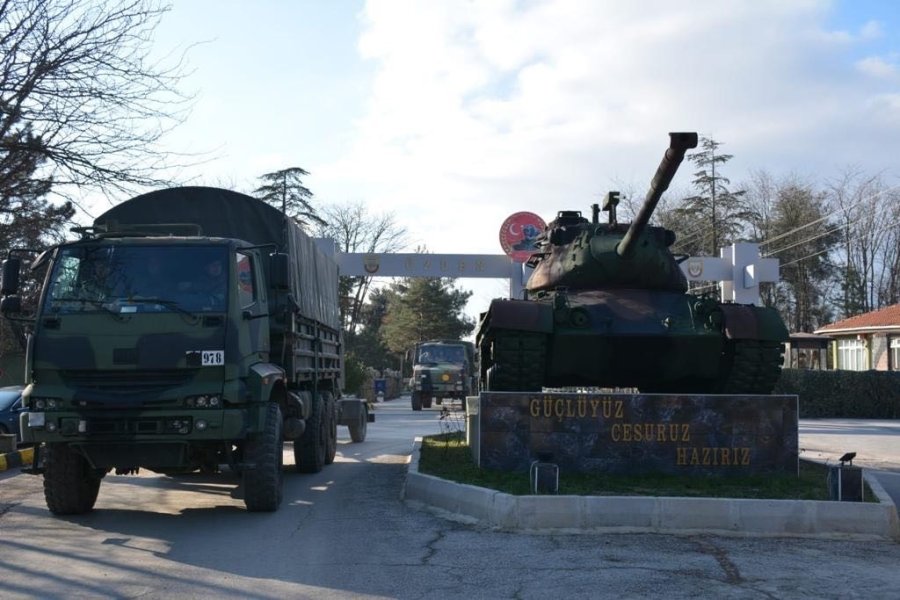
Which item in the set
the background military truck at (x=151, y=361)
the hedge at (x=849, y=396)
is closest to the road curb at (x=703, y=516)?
the background military truck at (x=151, y=361)

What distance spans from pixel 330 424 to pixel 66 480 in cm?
540

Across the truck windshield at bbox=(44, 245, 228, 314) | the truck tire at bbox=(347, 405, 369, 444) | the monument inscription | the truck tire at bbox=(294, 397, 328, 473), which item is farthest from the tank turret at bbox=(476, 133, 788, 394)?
the truck tire at bbox=(347, 405, 369, 444)

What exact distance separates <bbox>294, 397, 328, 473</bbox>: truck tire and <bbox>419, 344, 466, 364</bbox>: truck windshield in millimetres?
20732

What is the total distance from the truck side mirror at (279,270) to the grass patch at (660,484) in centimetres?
273

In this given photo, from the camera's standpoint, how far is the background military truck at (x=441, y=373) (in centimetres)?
3397

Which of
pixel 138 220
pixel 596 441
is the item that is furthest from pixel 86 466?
pixel 596 441

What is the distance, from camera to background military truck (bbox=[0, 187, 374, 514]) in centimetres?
903

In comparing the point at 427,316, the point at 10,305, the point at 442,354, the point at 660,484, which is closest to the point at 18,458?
the point at 10,305

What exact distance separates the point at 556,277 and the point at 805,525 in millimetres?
5406

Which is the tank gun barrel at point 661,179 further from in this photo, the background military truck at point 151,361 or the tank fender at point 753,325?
the background military truck at point 151,361

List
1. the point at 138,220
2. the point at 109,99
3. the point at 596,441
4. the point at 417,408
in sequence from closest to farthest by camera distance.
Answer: the point at 596,441 < the point at 138,220 < the point at 109,99 < the point at 417,408

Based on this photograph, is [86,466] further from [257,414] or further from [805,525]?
[805,525]

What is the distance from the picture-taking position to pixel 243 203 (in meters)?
11.6

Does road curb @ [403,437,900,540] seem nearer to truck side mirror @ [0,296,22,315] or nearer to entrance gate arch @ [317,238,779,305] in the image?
truck side mirror @ [0,296,22,315]
